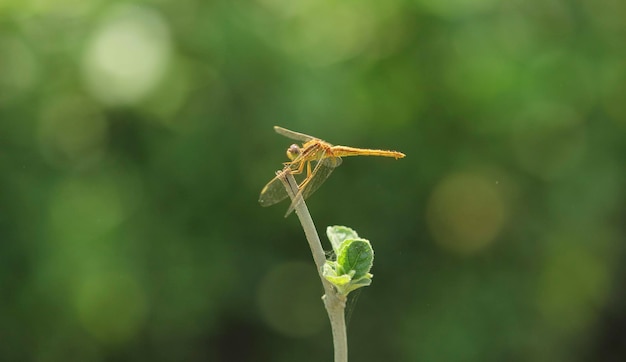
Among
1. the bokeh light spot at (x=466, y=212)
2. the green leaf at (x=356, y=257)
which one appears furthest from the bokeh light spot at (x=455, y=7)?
the green leaf at (x=356, y=257)

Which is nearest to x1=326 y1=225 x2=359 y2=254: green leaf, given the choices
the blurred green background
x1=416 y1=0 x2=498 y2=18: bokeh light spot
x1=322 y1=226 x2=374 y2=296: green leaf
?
x1=322 y1=226 x2=374 y2=296: green leaf

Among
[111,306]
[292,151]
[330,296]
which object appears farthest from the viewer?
[111,306]

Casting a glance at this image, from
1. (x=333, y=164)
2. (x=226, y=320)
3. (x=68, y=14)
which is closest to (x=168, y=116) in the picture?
(x=68, y=14)

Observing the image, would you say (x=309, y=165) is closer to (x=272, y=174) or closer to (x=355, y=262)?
(x=355, y=262)

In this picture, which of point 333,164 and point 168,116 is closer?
point 333,164

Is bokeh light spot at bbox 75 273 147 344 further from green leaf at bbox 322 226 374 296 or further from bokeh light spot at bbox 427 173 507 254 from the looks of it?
green leaf at bbox 322 226 374 296

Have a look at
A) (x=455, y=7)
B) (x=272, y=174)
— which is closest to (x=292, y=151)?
(x=272, y=174)

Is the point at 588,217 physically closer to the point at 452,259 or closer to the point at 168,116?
the point at 452,259
